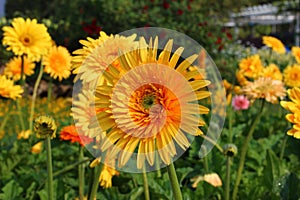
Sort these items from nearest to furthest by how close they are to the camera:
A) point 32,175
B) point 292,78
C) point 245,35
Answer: point 32,175
point 292,78
point 245,35

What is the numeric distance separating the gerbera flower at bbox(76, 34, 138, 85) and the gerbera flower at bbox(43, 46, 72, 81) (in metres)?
1.04

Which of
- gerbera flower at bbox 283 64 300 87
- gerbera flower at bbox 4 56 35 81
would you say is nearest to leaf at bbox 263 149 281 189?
gerbera flower at bbox 283 64 300 87

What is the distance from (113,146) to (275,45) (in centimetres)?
167

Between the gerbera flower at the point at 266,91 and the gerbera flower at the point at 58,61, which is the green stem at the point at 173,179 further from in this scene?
the gerbera flower at the point at 58,61

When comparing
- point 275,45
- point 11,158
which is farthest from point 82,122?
point 275,45

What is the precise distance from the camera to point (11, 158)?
6.63 feet

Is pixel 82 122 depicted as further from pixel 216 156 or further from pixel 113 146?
pixel 216 156

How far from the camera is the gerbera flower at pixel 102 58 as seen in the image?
0.96 metres

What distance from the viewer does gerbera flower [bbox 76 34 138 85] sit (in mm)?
964

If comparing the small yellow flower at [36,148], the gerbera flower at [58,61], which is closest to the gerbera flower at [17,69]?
the gerbera flower at [58,61]

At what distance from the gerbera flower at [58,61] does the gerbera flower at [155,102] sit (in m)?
1.19

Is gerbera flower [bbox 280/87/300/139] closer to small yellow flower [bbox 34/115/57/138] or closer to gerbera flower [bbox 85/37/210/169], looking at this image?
gerbera flower [bbox 85/37/210/169]

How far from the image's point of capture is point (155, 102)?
0.85 m

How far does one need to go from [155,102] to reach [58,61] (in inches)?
50.4
